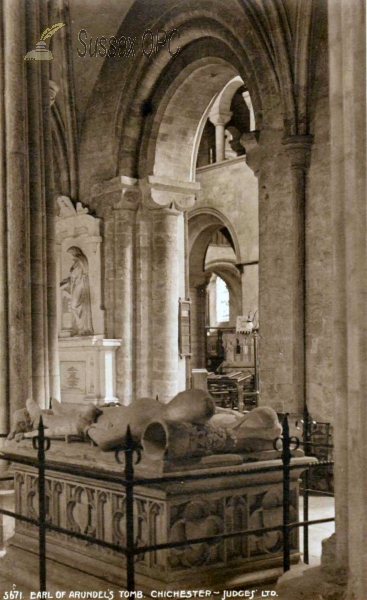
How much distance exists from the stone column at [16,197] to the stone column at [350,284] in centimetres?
406

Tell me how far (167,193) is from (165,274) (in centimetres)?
123

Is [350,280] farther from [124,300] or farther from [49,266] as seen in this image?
[124,300]

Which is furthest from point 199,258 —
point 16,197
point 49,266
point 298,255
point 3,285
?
point 3,285

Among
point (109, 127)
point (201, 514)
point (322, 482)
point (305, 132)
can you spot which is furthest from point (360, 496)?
point (109, 127)

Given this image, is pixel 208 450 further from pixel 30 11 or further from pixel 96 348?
pixel 96 348

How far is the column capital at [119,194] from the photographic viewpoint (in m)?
12.9

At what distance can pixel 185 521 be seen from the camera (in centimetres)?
421

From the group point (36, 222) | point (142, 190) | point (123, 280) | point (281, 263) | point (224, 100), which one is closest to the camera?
point (36, 222)

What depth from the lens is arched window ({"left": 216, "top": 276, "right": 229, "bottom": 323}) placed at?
29.9m

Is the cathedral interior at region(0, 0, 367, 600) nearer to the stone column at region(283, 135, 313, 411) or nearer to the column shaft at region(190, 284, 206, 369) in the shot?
the stone column at region(283, 135, 313, 411)

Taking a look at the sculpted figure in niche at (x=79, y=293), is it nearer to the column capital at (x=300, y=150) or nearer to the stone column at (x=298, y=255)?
the stone column at (x=298, y=255)

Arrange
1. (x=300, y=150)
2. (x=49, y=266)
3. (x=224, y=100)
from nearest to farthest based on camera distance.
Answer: (x=49, y=266)
(x=300, y=150)
(x=224, y=100)

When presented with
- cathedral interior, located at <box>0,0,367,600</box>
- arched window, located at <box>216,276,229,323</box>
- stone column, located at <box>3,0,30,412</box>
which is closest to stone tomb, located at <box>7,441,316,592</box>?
cathedral interior, located at <box>0,0,367,600</box>

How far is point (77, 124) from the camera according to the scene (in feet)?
45.2
